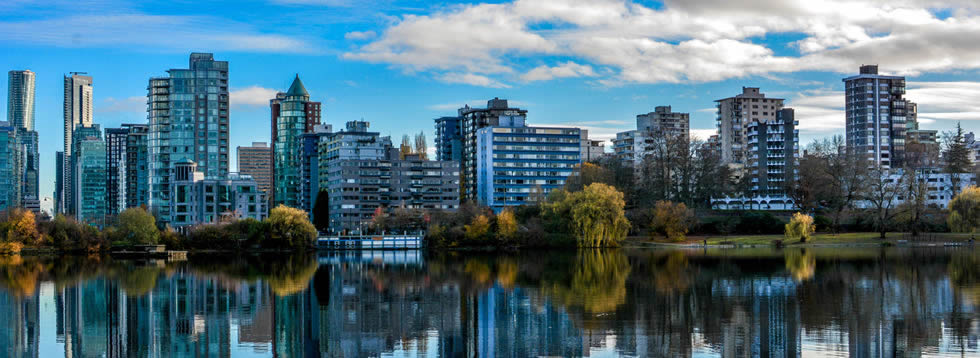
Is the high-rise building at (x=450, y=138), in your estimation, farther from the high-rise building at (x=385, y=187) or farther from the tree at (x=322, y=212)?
the tree at (x=322, y=212)

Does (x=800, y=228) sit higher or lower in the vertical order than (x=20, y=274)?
higher

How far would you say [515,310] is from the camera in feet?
147

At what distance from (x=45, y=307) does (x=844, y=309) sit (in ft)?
133

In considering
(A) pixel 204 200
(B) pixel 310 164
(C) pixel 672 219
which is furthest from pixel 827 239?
(B) pixel 310 164

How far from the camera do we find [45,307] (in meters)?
50.2

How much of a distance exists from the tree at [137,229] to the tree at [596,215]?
49.1m

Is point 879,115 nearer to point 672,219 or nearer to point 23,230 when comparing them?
point 672,219

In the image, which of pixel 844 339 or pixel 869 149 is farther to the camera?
pixel 869 149

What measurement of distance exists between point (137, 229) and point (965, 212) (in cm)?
9240

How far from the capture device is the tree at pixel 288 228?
368 ft

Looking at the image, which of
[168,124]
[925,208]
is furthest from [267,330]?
[168,124]

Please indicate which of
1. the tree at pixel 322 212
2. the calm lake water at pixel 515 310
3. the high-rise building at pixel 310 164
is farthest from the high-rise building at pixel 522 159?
the calm lake water at pixel 515 310

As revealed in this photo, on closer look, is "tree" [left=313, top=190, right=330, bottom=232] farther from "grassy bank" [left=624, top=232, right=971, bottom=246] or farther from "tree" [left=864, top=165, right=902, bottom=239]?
"tree" [left=864, top=165, right=902, bottom=239]

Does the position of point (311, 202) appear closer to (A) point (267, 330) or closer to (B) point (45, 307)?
(B) point (45, 307)
